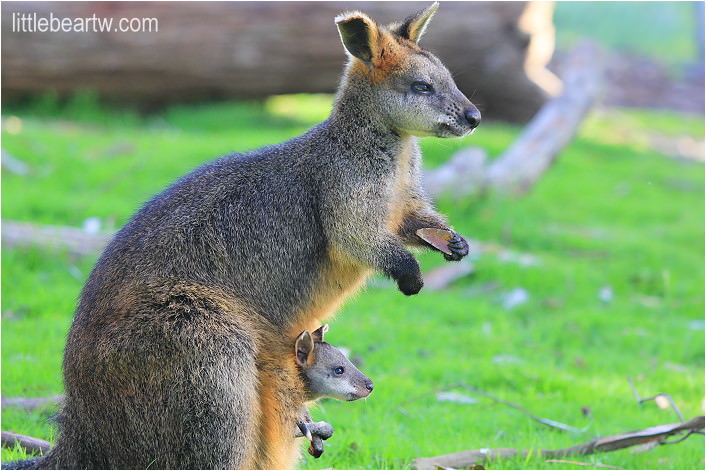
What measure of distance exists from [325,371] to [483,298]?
13.4ft

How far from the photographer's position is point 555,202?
1158cm

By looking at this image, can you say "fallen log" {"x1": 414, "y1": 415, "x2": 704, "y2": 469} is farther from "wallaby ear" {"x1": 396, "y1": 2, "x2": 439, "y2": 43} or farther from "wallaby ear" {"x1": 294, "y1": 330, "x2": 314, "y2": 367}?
"wallaby ear" {"x1": 396, "y1": 2, "x2": 439, "y2": 43}

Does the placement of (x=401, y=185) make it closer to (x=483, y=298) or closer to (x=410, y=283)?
(x=410, y=283)

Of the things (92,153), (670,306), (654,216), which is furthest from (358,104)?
(654,216)

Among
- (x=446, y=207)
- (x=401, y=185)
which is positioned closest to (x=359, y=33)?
(x=401, y=185)

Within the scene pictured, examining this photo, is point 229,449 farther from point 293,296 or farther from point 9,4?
point 9,4

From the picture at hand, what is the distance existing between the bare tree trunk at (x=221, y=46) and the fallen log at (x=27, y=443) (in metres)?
7.91

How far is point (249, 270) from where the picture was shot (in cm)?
461

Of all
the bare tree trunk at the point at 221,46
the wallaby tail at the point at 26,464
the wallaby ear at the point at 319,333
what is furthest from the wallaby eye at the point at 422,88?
the bare tree trunk at the point at 221,46

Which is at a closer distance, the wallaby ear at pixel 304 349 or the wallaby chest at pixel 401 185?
the wallaby ear at pixel 304 349

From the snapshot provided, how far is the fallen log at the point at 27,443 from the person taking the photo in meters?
5.11

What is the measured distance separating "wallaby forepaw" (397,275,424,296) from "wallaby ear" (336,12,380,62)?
119 centimetres

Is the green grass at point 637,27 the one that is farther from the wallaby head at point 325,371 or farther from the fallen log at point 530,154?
the wallaby head at point 325,371

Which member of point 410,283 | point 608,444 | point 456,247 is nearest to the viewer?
point 410,283
